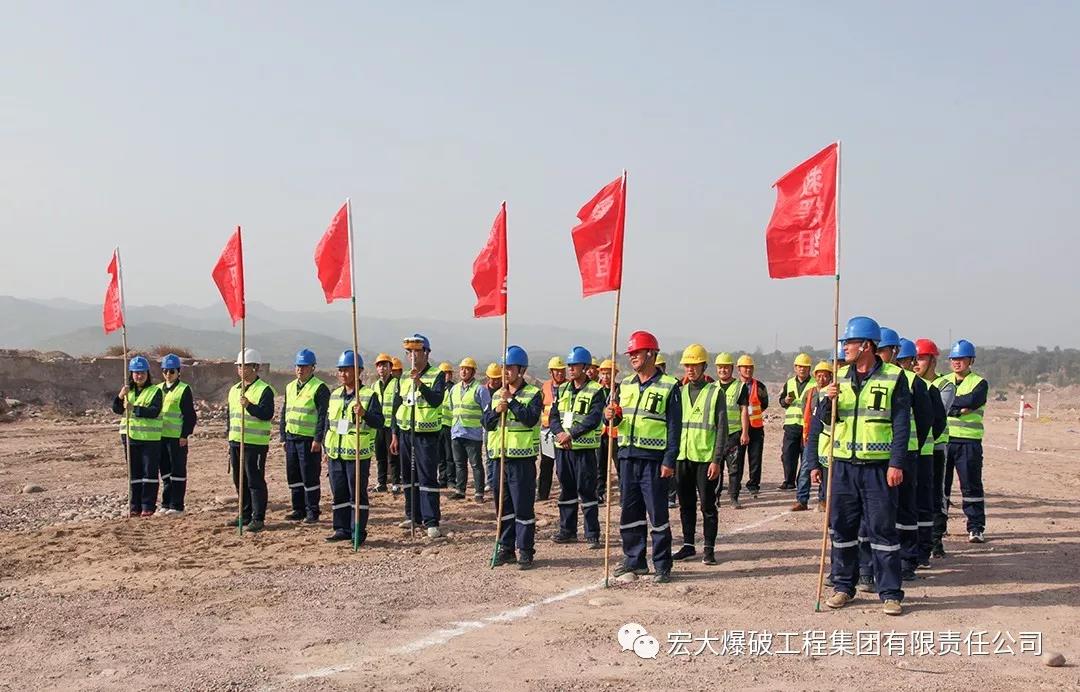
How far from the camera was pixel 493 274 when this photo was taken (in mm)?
9742

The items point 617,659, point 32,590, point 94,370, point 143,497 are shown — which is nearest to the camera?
point 617,659

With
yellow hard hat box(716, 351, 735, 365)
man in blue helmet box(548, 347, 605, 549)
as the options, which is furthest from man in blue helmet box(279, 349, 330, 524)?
yellow hard hat box(716, 351, 735, 365)

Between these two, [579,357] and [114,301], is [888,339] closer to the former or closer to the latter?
[579,357]

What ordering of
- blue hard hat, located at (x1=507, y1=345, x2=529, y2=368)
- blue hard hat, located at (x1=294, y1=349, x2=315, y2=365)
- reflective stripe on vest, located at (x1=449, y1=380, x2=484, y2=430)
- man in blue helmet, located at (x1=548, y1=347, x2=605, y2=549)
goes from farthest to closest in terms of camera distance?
reflective stripe on vest, located at (x1=449, y1=380, x2=484, y2=430)
blue hard hat, located at (x1=294, y1=349, x2=315, y2=365)
man in blue helmet, located at (x1=548, y1=347, x2=605, y2=549)
blue hard hat, located at (x1=507, y1=345, x2=529, y2=368)

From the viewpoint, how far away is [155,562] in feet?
30.6

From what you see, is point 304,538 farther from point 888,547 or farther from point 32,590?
point 888,547

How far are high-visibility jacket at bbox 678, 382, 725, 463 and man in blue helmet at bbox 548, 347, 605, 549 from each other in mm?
924

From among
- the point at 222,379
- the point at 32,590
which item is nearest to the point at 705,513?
the point at 32,590

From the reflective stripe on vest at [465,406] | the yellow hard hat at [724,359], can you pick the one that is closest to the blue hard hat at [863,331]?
the yellow hard hat at [724,359]

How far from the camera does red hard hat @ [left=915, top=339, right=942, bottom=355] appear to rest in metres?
10.1

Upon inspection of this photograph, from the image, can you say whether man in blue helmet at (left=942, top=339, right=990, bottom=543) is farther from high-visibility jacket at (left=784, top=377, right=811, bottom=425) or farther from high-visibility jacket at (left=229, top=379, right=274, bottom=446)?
high-visibility jacket at (left=229, top=379, right=274, bottom=446)

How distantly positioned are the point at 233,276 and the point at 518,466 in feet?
15.6

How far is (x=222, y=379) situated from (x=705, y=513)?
97.2ft

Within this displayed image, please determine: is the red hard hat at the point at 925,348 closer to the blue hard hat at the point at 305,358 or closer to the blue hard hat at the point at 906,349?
the blue hard hat at the point at 906,349
